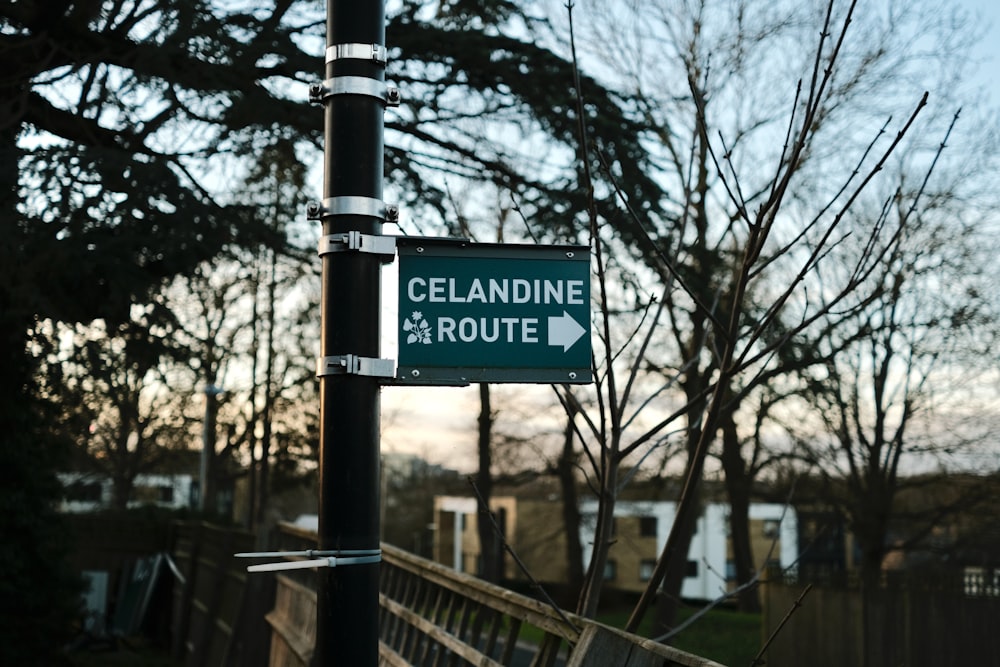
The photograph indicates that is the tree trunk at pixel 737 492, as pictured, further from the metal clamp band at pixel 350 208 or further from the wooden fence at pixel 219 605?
the metal clamp band at pixel 350 208

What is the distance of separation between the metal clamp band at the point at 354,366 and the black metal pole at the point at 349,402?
0.01 m

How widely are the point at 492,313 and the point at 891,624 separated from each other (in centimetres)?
1708

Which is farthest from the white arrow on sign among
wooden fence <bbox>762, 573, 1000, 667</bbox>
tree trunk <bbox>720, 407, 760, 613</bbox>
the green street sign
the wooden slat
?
tree trunk <bbox>720, 407, 760, 613</bbox>

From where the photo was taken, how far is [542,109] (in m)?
10.1

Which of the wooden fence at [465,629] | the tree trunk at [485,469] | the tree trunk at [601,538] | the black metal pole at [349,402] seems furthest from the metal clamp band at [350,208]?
the tree trunk at [485,469]

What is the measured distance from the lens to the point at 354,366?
2.94m

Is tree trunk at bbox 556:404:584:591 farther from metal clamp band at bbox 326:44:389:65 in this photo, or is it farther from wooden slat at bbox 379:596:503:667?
metal clamp band at bbox 326:44:389:65

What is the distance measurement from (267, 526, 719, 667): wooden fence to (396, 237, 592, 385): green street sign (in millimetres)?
821

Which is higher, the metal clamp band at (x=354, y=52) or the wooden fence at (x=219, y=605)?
the metal clamp band at (x=354, y=52)

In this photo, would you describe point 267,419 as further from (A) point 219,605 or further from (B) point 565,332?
(B) point 565,332

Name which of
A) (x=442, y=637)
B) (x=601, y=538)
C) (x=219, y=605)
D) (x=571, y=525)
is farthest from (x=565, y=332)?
(x=571, y=525)

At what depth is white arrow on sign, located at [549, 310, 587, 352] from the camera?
10.3 ft

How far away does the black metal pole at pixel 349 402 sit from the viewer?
293cm

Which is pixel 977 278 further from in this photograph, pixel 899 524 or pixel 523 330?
pixel 523 330
